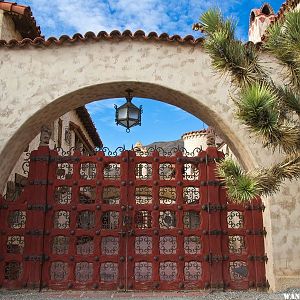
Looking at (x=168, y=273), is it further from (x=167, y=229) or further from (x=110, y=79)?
(x=110, y=79)

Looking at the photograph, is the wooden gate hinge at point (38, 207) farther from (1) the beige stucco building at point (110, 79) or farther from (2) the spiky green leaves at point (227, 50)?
(2) the spiky green leaves at point (227, 50)

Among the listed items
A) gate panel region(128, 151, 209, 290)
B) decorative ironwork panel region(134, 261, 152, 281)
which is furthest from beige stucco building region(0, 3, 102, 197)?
decorative ironwork panel region(134, 261, 152, 281)

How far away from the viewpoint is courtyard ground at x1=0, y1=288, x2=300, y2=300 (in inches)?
221

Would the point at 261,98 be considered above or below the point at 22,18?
below

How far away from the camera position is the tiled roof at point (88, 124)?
51.1 feet

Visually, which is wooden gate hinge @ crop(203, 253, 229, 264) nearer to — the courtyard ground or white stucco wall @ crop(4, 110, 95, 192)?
the courtyard ground

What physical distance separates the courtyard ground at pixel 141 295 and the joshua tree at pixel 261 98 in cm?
186

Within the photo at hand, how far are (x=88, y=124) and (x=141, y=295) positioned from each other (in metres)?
12.9

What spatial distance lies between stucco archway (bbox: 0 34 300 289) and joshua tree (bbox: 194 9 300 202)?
1.35 metres

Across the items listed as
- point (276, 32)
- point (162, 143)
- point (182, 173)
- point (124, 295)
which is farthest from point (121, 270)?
point (162, 143)

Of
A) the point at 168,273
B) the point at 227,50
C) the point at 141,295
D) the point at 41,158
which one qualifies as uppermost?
the point at 227,50

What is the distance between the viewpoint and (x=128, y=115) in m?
6.60

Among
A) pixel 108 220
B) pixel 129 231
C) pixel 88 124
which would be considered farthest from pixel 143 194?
pixel 88 124

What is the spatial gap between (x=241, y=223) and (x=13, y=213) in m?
4.13
